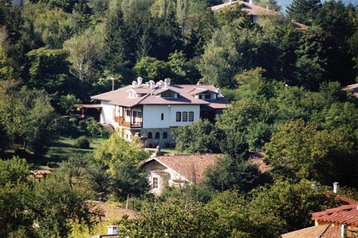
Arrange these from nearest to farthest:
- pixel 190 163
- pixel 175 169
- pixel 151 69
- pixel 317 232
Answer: pixel 317 232 → pixel 175 169 → pixel 190 163 → pixel 151 69

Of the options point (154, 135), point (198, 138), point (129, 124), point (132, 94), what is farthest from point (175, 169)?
point (132, 94)

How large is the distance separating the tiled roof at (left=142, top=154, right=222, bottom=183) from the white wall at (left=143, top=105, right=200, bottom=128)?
9.73 meters

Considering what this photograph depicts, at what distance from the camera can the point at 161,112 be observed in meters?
59.2

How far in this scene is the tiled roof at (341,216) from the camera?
29758 millimetres

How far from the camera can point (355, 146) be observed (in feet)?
165

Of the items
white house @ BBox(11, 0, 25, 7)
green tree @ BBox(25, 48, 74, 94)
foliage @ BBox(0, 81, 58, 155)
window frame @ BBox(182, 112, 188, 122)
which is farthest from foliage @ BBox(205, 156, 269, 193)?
white house @ BBox(11, 0, 25, 7)

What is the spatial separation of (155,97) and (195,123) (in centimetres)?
625

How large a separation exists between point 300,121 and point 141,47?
22.2 meters


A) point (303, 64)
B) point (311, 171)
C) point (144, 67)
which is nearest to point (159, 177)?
point (311, 171)

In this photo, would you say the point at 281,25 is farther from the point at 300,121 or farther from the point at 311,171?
the point at 311,171

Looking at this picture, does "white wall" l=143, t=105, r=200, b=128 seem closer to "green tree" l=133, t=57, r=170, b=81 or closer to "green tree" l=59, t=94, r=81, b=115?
"green tree" l=59, t=94, r=81, b=115

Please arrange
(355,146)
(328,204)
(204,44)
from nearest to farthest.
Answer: (328,204) < (355,146) < (204,44)

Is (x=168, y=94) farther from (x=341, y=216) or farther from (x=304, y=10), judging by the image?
(x=304, y=10)

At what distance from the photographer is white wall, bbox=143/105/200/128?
58875 mm
